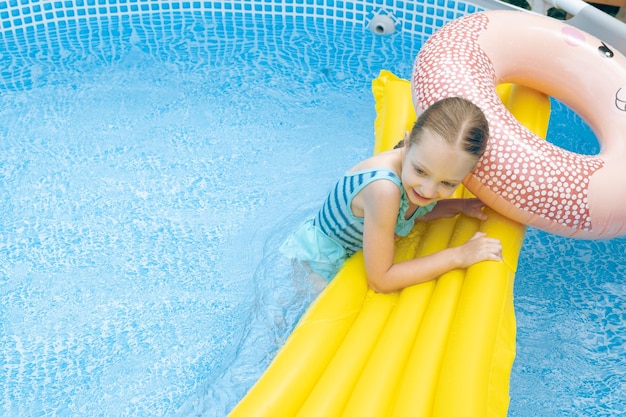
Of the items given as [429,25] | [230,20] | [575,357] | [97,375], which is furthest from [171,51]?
[575,357]

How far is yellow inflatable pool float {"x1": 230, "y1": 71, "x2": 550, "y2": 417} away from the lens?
1899mm

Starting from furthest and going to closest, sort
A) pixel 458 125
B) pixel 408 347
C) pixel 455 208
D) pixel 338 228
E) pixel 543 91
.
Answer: pixel 543 91, pixel 455 208, pixel 338 228, pixel 408 347, pixel 458 125

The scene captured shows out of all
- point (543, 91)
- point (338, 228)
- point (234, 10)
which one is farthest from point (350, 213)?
point (234, 10)

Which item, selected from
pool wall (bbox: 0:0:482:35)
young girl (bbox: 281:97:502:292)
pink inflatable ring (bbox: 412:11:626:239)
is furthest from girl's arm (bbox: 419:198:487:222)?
pool wall (bbox: 0:0:482:35)

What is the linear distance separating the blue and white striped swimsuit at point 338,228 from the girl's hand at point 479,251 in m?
0.20

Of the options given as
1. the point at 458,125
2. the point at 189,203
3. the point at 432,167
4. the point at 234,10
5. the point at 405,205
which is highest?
the point at 458,125

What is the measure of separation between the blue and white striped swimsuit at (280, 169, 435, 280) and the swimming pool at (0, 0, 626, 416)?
15cm

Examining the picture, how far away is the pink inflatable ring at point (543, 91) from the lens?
7.46 ft

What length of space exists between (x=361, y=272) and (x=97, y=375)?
1051 millimetres

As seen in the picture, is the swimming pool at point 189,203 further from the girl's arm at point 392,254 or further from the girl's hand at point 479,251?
the girl's hand at point 479,251

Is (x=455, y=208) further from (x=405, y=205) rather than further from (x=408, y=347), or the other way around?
(x=408, y=347)

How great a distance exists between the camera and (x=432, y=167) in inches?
79.5

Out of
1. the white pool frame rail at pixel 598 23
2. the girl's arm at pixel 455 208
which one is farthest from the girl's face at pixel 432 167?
the white pool frame rail at pixel 598 23

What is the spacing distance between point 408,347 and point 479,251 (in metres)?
0.38
